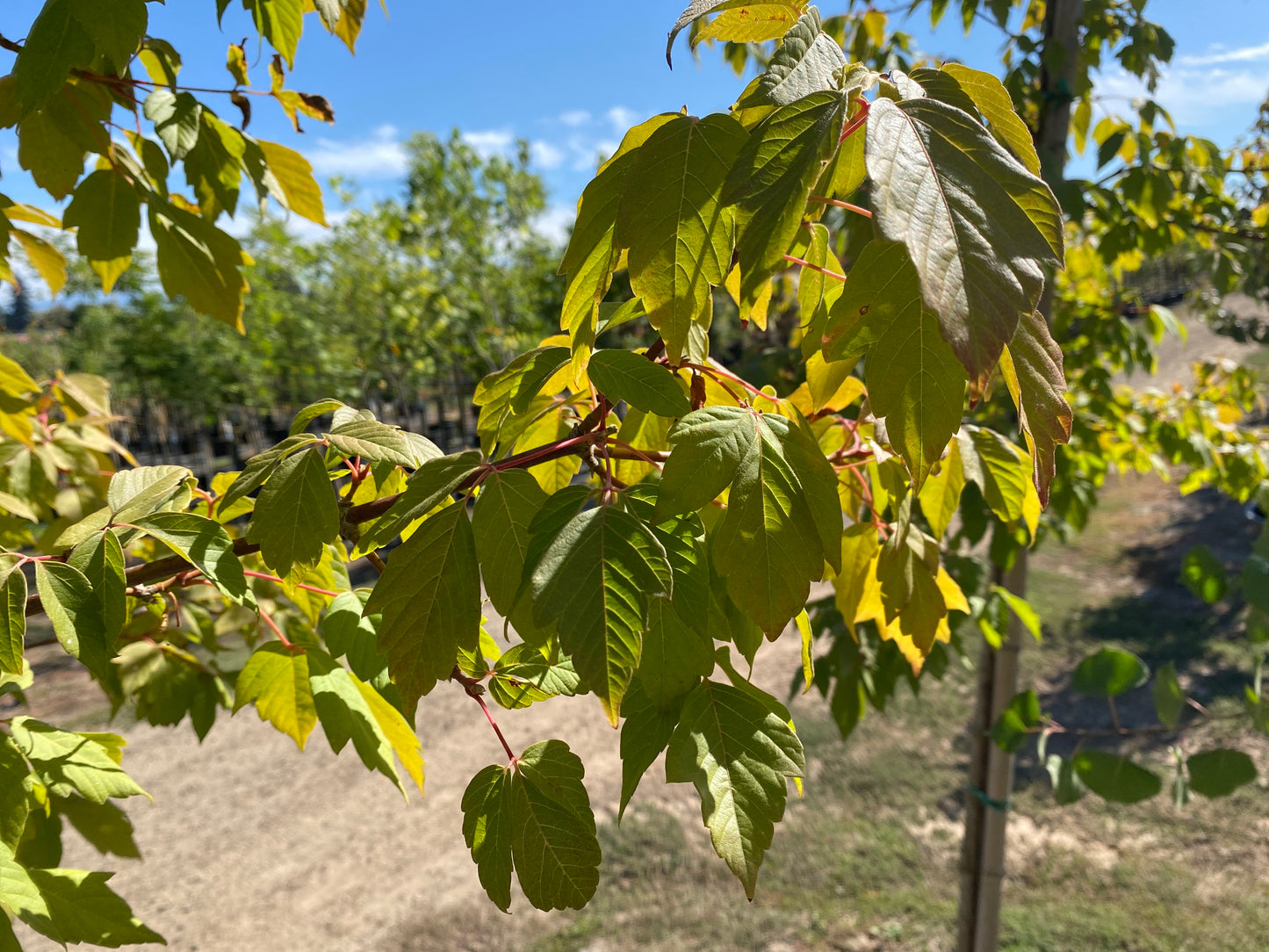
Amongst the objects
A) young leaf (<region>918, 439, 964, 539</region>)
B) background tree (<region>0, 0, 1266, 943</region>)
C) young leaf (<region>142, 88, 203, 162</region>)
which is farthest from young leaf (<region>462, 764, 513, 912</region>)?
young leaf (<region>142, 88, 203, 162</region>)

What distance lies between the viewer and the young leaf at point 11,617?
0.58 meters

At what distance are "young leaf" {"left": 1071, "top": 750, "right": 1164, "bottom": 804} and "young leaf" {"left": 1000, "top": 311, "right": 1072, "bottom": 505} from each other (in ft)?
3.70

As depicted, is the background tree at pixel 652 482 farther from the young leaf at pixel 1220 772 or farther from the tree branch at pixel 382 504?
the young leaf at pixel 1220 772

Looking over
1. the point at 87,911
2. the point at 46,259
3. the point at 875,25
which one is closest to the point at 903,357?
the point at 87,911

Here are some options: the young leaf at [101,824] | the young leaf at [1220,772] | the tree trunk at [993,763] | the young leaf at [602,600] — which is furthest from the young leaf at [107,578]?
the tree trunk at [993,763]

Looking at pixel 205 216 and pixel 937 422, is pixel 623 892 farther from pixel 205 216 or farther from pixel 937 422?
pixel 937 422

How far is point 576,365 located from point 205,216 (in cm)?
74

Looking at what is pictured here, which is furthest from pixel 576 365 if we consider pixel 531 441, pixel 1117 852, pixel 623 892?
pixel 1117 852

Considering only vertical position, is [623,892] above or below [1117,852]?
below

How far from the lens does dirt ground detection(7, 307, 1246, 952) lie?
277 cm

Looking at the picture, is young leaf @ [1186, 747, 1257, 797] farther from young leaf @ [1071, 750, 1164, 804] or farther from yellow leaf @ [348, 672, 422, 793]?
yellow leaf @ [348, 672, 422, 793]

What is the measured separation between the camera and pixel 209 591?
42.8 inches

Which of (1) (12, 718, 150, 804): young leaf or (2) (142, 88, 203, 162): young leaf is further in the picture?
(2) (142, 88, 203, 162): young leaf

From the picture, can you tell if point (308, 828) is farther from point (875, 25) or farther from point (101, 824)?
point (875, 25)
